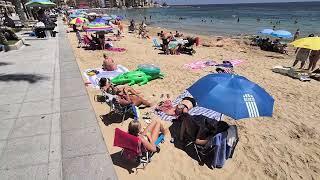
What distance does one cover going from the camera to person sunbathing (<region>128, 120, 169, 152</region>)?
4801 mm

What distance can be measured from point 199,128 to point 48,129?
3.32 metres

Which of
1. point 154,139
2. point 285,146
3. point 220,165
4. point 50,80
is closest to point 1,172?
Answer: point 154,139

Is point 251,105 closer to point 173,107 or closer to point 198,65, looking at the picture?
point 173,107

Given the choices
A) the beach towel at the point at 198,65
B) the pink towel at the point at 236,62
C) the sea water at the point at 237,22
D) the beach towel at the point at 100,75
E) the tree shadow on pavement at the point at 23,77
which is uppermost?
the tree shadow on pavement at the point at 23,77

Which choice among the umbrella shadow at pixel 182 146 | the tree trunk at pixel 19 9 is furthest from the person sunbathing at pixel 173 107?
the tree trunk at pixel 19 9

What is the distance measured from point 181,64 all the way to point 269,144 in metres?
7.73

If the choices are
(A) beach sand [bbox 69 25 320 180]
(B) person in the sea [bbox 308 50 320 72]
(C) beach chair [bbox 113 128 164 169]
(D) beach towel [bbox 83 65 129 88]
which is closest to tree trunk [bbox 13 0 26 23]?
(A) beach sand [bbox 69 25 320 180]

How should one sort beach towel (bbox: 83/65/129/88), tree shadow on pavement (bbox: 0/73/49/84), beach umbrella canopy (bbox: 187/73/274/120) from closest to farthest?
1. beach umbrella canopy (bbox: 187/73/274/120)
2. tree shadow on pavement (bbox: 0/73/49/84)
3. beach towel (bbox: 83/65/129/88)

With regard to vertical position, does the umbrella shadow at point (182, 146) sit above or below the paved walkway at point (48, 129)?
below

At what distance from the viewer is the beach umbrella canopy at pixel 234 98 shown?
4.64m

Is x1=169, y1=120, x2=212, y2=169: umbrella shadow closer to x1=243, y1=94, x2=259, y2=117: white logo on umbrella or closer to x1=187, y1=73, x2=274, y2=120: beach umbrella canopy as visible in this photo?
x1=187, y1=73, x2=274, y2=120: beach umbrella canopy

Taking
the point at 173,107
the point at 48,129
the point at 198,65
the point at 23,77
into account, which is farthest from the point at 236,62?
the point at 48,129

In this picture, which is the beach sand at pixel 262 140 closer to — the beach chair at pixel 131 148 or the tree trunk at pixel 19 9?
the beach chair at pixel 131 148

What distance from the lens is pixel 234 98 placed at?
4711mm
